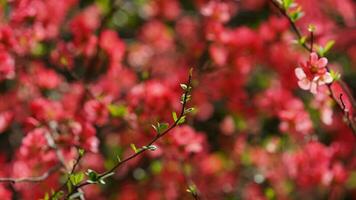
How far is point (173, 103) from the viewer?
2775 mm

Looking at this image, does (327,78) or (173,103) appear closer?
(327,78)

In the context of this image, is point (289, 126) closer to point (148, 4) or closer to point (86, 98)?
point (86, 98)

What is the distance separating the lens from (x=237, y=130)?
3.66 meters

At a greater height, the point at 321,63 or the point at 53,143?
the point at 53,143

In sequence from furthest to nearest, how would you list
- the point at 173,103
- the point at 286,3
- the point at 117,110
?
the point at 173,103 < the point at 117,110 < the point at 286,3

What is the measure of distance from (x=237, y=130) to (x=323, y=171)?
40.7 inches

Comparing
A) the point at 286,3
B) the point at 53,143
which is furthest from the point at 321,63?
the point at 53,143

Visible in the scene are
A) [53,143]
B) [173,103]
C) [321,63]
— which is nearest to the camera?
[321,63]

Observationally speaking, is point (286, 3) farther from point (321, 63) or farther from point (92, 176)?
point (92, 176)

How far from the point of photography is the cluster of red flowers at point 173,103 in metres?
2.54

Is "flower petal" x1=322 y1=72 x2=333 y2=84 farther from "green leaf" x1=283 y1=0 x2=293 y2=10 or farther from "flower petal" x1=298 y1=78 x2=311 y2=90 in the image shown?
"green leaf" x1=283 y1=0 x2=293 y2=10

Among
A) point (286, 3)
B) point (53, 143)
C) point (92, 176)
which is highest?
point (53, 143)

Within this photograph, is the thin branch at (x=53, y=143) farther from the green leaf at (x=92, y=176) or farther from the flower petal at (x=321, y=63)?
the flower petal at (x=321, y=63)

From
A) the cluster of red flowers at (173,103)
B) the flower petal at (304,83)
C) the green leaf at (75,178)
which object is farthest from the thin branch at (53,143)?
the flower petal at (304,83)
